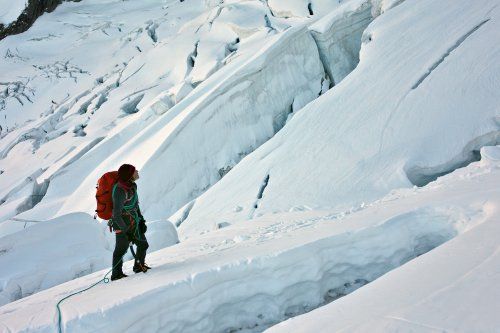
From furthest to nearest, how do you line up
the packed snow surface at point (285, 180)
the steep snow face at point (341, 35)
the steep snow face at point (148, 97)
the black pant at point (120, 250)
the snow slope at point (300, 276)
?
the steep snow face at point (341, 35) → the steep snow face at point (148, 97) → the black pant at point (120, 250) → the packed snow surface at point (285, 180) → the snow slope at point (300, 276)

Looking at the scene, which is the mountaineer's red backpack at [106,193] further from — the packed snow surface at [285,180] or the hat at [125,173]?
the packed snow surface at [285,180]

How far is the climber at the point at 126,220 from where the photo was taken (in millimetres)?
3637

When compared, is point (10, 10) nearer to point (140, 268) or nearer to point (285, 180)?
point (285, 180)

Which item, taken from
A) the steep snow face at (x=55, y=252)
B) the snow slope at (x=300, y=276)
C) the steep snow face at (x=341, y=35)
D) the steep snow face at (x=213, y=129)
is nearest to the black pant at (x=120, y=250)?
the snow slope at (x=300, y=276)

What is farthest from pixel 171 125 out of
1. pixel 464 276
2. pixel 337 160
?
pixel 464 276

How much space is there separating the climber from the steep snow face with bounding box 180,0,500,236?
331cm

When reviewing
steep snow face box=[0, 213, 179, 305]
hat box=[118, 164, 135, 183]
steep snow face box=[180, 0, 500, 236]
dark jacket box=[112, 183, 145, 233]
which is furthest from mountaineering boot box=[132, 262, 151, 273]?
steep snow face box=[180, 0, 500, 236]

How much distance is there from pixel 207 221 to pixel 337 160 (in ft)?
8.67

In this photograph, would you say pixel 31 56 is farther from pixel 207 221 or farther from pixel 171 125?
pixel 207 221

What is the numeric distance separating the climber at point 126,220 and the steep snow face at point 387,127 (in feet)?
10.8

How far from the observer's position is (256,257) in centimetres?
330

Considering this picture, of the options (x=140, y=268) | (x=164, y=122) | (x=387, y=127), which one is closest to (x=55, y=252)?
(x=140, y=268)

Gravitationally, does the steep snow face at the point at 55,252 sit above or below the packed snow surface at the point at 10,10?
below

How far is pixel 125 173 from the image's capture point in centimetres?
365
